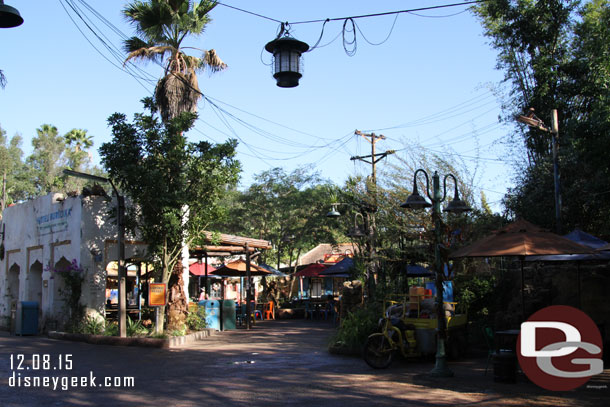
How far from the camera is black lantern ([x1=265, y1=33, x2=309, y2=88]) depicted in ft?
31.0

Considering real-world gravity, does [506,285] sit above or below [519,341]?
above

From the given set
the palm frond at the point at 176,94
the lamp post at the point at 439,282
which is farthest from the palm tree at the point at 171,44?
the lamp post at the point at 439,282

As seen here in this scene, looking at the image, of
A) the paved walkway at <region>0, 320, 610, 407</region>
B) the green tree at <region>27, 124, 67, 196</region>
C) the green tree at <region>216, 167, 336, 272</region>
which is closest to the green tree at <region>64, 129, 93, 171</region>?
the green tree at <region>27, 124, 67, 196</region>

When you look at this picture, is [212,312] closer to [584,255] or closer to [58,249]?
[58,249]

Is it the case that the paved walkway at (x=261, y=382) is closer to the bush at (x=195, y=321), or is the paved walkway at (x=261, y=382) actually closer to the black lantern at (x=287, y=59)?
the bush at (x=195, y=321)

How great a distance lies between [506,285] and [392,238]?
17.6ft

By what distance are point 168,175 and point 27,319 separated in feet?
26.5

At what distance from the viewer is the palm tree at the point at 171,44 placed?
18703 millimetres

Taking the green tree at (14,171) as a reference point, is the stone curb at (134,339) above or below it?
below

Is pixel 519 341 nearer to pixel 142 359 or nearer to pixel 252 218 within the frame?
pixel 142 359

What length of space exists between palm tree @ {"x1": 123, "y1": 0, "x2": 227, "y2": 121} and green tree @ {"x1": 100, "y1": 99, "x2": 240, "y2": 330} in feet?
5.47


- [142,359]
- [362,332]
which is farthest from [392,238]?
[142,359]

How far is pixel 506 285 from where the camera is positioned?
1441 centimetres

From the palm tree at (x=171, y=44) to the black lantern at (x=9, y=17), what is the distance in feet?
36.9
